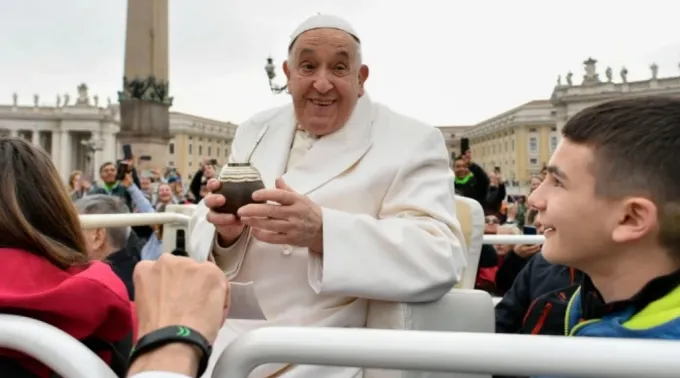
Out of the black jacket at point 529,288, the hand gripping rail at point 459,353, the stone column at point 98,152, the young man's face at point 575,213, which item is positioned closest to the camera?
the hand gripping rail at point 459,353

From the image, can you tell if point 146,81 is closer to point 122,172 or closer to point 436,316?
point 122,172

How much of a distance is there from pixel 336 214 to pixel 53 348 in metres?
0.84

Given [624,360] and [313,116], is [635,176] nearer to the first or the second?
[624,360]

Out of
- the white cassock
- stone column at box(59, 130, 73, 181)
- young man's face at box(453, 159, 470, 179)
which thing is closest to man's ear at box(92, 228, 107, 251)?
the white cassock

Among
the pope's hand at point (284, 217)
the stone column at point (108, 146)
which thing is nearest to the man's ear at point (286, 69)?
the pope's hand at point (284, 217)

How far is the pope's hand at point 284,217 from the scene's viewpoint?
143 cm

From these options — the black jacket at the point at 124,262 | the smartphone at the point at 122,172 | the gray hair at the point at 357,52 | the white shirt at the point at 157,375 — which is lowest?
the black jacket at the point at 124,262

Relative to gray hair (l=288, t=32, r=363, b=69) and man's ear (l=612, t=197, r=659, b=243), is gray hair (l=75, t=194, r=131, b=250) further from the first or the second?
man's ear (l=612, t=197, r=659, b=243)

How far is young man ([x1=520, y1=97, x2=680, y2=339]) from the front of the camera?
1052 millimetres

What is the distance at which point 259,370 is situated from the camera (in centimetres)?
162

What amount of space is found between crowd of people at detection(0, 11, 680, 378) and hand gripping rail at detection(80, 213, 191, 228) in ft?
1.60

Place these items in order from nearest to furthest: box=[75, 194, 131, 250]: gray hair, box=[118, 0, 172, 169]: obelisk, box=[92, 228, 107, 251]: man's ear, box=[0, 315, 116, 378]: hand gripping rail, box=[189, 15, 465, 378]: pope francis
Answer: box=[0, 315, 116, 378]: hand gripping rail < box=[189, 15, 465, 378]: pope francis < box=[92, 228, 107, 251]: man's ear < box=[75, 194, 131, 250]: gray hair < box=[118, 0, 172, 169]: obelisk

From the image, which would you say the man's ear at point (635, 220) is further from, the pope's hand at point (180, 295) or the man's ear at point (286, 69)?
the man's ear at point (286, 69)

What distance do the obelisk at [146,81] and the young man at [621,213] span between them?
13.8 meters
